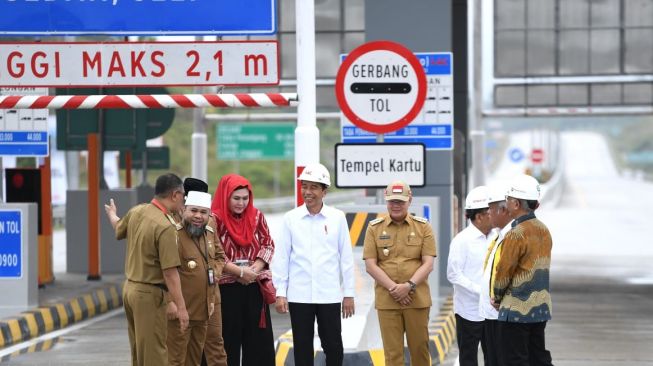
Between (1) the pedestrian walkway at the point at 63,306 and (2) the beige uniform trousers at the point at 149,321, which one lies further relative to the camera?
(1) the pedestrian walkway at the point at 63,306

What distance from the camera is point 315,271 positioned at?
10250 mm

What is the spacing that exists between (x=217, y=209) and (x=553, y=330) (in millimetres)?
7486

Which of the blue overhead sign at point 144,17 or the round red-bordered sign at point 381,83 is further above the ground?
the blue overhead sign at point 144,17

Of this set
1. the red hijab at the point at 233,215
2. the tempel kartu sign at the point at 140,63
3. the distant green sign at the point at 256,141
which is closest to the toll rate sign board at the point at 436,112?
the tempel kartu sign at the point at 140,63

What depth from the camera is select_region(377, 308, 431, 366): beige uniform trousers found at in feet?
34.7

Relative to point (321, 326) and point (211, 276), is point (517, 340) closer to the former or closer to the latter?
point (321, 326)

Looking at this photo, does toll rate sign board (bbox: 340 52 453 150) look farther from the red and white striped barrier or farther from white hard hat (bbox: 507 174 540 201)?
white hard hat (bbox: 507 174 540 201)

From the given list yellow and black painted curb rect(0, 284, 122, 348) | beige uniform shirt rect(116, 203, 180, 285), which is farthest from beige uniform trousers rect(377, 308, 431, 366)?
yellow and black painted curb rect(0, 284, 122, 348)

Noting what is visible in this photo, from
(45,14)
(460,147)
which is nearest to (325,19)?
(460,147)

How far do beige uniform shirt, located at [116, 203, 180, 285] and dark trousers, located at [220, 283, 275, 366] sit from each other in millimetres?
851

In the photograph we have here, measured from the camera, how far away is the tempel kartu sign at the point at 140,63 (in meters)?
12.7

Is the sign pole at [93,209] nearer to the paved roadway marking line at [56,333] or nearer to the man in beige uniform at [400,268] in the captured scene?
the paved roadway marking line at [56,333]

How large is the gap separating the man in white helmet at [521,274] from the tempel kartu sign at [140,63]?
3.99 meters

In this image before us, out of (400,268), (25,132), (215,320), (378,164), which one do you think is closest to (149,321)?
(215,320)
